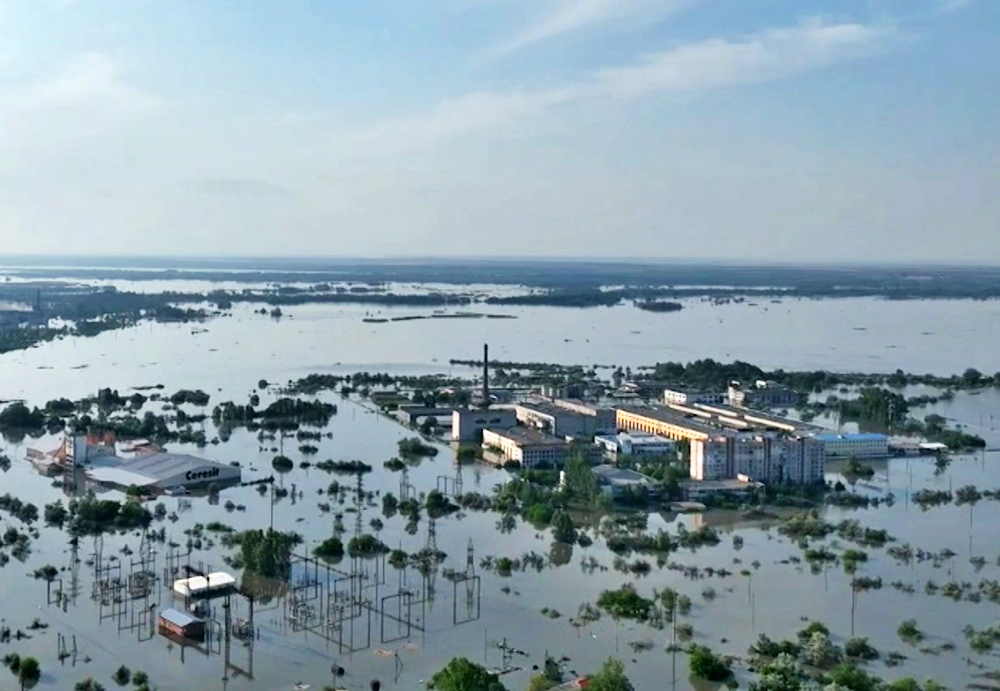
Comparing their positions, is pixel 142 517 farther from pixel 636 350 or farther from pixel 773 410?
pixel 636 350

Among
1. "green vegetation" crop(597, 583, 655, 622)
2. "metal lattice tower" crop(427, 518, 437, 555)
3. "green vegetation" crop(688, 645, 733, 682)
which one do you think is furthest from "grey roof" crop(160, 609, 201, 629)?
"green vegetation" crop(688, 645, 733, 682)

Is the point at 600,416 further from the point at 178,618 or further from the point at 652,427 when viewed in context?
the point at 178,618

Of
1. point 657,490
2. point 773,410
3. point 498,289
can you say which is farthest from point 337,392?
point 498,289

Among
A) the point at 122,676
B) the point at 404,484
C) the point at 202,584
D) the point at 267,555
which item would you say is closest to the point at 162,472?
the point at 404,484

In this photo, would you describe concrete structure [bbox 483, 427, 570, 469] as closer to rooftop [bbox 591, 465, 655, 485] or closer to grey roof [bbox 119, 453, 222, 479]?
rooftop [bbox 591, 465, 655, 485]

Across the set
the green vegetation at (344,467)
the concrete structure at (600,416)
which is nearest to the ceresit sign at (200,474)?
the green vegetation at (344,467)
